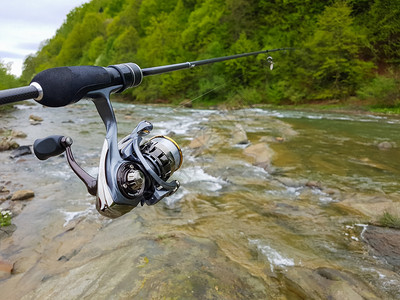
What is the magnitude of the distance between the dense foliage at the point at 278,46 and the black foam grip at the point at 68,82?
14678 mm

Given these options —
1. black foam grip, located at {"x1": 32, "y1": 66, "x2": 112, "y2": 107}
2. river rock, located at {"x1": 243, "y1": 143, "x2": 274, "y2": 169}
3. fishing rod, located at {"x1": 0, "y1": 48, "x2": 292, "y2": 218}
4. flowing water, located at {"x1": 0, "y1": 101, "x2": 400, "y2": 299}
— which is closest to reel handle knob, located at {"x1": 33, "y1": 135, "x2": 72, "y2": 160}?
fishing rod, located at {"x1": 0, "y1": 48, "x2": 292, "y2": 218}

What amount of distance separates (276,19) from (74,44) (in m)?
48.2

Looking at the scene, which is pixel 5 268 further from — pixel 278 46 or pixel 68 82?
pixel 278 46

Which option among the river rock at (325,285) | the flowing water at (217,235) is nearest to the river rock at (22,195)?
the flowing water at (217,235)

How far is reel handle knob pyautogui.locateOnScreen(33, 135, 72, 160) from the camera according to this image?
3.86 ft

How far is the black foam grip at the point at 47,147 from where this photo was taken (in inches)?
46.3

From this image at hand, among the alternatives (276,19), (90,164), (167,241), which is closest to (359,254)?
(167,241)

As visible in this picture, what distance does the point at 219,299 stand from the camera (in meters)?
2.00

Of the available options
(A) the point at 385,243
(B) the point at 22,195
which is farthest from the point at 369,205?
(B) the point at 22,195

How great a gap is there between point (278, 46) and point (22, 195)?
2826 centimetres

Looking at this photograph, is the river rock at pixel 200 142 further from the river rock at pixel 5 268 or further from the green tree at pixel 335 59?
the green tree at pixel 335 59

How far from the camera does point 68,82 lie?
107 cm

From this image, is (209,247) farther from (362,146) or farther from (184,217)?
(362,146)

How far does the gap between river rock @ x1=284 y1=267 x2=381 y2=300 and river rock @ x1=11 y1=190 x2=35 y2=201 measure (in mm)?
4618
